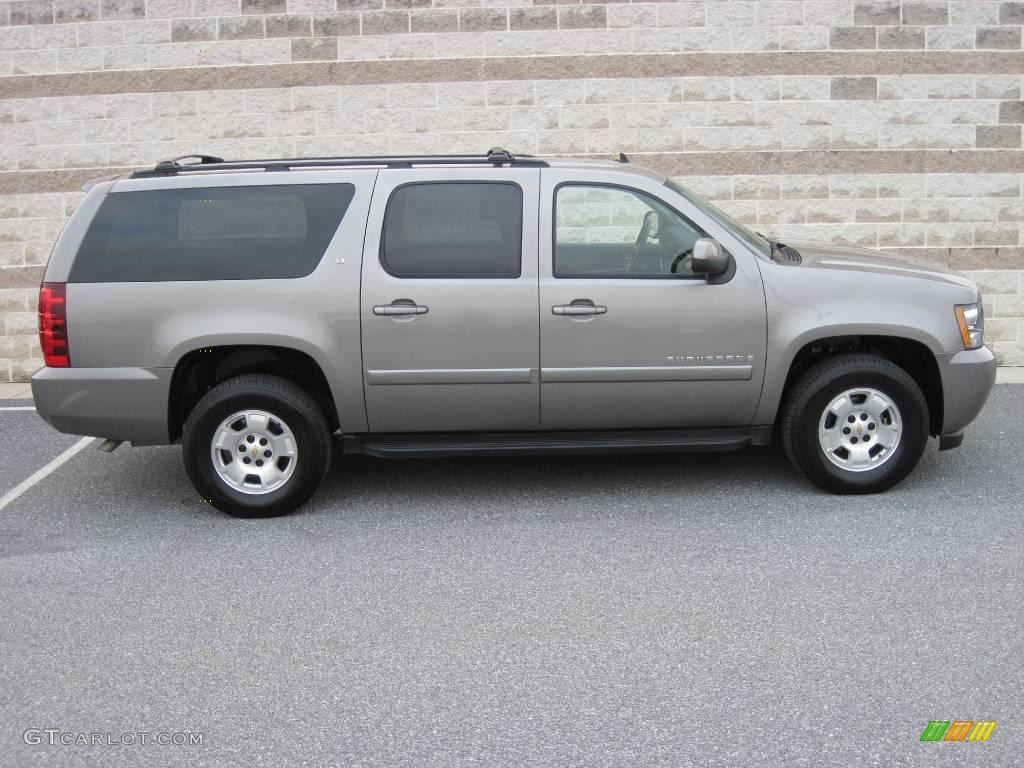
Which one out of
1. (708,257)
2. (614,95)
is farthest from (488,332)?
(614,95)

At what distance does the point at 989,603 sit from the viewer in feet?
15.7

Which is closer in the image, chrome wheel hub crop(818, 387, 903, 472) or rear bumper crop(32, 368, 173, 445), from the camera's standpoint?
rear bumper crop(32, 368, 173, 445)

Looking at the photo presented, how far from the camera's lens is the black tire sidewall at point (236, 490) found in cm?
609

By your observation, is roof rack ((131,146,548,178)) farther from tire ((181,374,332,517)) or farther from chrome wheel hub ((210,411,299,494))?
chrome wheel hub ((210,411,299,494))

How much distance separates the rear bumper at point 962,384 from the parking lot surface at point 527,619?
419mm

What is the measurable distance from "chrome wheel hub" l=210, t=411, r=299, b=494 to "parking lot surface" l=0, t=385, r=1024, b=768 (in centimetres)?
22

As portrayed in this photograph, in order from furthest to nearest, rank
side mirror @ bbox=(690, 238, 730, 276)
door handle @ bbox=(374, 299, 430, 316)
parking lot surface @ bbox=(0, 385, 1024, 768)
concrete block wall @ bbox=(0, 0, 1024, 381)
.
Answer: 1. concrete block wall @ bbox=(0, 0, 1024, 381)
2. door handle @ bbox=(374, 299, 430, 316)
3. side mirror @ bbox=(690, 238, 730, 276)
4. parking lot surface @ bbox=(0, 385, 1024, 768)

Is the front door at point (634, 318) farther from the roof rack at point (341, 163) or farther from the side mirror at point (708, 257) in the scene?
the roof rack at point (341, 163)

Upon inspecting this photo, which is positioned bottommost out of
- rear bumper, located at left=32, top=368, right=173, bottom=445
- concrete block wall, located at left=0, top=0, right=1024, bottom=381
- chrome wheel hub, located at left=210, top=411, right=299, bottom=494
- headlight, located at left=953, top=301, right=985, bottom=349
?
chrome wheel hub, located at left=210, top=411, right=299, bottom=494

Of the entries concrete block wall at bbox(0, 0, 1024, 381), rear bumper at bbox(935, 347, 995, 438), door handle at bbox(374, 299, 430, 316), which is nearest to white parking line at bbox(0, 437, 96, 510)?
door handle at bbox(374, 299, 430, 316)

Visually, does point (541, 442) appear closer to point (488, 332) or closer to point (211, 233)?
point (488, 332)

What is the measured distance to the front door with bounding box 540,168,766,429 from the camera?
612 cm

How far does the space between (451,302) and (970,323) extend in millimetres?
2782

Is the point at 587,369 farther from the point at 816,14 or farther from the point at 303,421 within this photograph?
the point at 816,14
